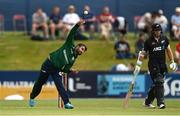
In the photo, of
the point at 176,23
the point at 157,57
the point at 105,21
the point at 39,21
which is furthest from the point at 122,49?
the point at 157,57

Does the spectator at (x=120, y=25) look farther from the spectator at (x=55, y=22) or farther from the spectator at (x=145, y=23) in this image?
the spectator at (x=55, y=22)

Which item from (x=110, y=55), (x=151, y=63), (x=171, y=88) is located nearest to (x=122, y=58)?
(x=110, y=55)

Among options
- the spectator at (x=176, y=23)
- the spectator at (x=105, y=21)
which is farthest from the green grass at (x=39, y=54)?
the spectator at (x=176, y=23)

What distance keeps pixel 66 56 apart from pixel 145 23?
1681cm

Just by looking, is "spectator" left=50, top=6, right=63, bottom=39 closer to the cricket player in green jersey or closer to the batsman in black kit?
the batsman in black kit

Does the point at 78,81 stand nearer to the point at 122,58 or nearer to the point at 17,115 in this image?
the point at 122,58

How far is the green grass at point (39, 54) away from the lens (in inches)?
1309

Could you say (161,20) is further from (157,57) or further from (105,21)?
(157,57)

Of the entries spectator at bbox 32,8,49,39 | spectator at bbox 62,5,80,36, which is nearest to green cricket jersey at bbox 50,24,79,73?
spectator at bbox 62,5,80,36

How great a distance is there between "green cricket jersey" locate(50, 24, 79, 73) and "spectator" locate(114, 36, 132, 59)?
46.8 ft

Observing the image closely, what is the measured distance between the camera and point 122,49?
33.4 m

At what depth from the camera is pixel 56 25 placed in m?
34.6

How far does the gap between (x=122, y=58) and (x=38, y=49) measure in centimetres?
407

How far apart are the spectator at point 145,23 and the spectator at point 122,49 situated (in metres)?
1.60
